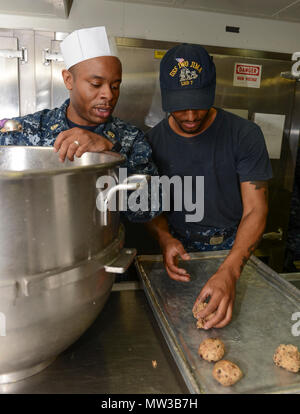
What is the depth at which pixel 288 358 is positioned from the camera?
69 centimetres

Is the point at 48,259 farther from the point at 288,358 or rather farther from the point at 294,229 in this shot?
the point at 294,229

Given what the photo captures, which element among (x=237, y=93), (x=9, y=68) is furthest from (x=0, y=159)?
(x=237, y=93)

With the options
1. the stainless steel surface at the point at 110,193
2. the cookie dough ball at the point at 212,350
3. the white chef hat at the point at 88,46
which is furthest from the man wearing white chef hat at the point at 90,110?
the cookie dough ball at the point at 212,350

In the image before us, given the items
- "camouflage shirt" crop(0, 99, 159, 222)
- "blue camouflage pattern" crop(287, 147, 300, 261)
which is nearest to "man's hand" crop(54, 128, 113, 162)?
"camouflage shirt" crop(0, 99, 159, 222)

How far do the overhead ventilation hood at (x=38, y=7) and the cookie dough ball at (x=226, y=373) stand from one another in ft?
7.21

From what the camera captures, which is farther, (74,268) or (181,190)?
(181,190)

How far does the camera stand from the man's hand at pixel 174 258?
1.04 m

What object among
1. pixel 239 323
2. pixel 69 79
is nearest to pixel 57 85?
pixel 69 79

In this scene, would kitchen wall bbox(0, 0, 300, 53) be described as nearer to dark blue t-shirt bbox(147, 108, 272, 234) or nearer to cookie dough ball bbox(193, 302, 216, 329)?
dark blue t-shirt bbox(147, 108, 272, 234)

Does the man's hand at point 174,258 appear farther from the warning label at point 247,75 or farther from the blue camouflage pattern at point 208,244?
the warning label at point 247,75
